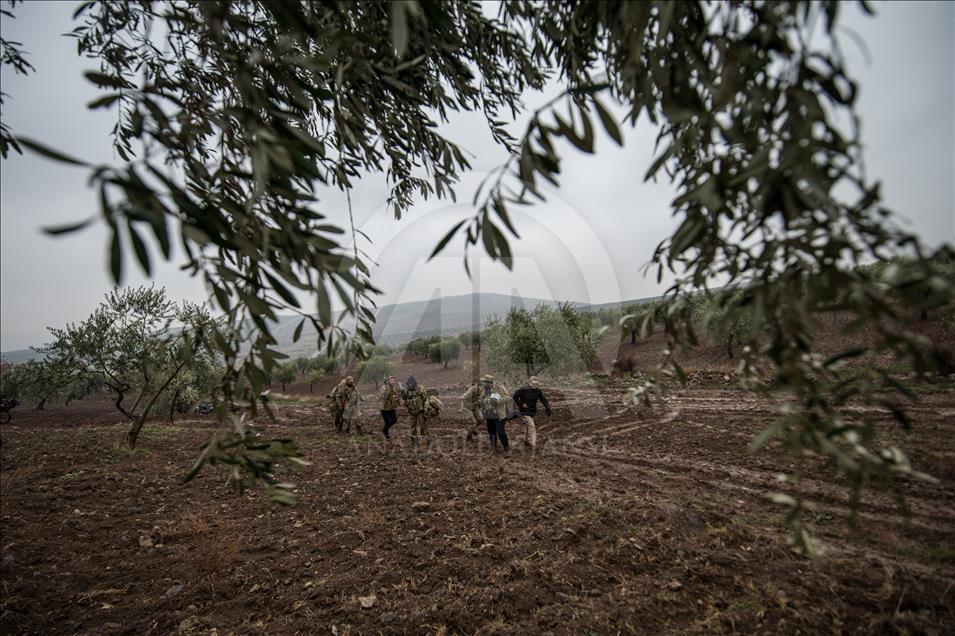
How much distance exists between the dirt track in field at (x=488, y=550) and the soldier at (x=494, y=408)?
89 cm

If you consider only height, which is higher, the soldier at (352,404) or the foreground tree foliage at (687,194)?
the foreground tree foliage at (687,194)

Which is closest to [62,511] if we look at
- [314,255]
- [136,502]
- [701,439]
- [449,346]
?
[136,502]

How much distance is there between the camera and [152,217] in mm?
1099

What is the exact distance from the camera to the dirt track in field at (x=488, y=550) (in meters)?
3.55

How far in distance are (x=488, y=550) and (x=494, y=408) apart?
508cm

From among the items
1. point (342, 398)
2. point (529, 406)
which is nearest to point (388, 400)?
point (342, 398)

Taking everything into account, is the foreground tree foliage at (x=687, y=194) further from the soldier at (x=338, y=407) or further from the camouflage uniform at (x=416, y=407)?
the soldier at (x=338, y=407)

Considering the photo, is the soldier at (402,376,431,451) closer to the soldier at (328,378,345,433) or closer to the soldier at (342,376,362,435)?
the soldier at (342,376,362,435)

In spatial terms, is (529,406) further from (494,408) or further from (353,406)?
(353,406)

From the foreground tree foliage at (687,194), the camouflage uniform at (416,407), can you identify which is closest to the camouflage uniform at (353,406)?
the camouflage uniform at (416,407)

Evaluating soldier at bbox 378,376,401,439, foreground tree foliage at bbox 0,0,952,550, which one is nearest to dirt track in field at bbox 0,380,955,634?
foreground tree foliage at bbox 0,0,952,550

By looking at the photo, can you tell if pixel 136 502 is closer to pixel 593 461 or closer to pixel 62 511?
pixel 62 511

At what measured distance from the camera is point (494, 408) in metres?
9.84

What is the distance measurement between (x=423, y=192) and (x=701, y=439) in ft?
30.4
